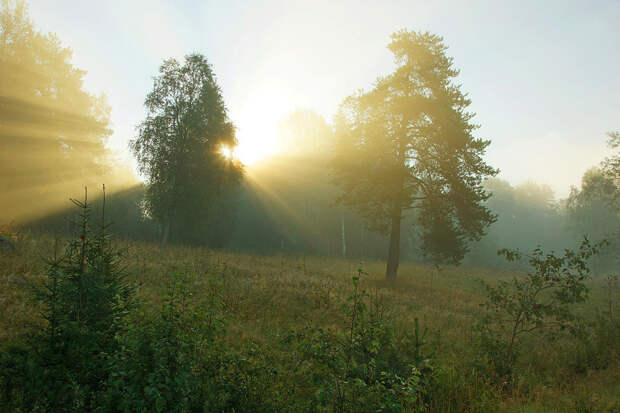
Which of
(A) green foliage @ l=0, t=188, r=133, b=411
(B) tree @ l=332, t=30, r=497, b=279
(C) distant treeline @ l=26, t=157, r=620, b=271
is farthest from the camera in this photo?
(C) distant treeline @ l=26, t=157, r=620, b=271

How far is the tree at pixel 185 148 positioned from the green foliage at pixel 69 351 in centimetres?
1820

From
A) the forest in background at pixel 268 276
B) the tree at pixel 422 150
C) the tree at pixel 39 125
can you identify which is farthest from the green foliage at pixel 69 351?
the tree at pixel 39 125

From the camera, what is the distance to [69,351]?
411 cm

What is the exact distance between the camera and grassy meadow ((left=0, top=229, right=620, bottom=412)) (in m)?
5.00

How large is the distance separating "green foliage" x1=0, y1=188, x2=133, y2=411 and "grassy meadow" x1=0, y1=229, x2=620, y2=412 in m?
0.47

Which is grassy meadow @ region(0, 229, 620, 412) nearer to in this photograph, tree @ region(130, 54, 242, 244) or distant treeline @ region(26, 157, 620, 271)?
tree @ region(130, 54, 242, 244)

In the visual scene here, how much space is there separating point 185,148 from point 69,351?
19919mm

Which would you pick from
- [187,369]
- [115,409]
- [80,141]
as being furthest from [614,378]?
[80,141]

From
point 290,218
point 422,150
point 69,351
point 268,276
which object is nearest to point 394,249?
point 422,150

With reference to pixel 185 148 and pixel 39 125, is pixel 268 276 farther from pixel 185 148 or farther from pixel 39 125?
pixel 39 125

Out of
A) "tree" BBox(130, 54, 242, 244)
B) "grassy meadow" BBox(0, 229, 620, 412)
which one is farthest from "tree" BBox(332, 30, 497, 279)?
"tree" BBox(130, 54, 242, 244)

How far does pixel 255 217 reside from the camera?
110 ft

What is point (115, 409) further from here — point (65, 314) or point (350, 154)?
point (350, 154)

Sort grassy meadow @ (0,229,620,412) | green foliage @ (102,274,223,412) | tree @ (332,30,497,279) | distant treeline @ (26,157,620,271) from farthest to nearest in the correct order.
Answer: distant treeline @ (26,157,620,271)
tree @ (332,30,497,279)
grassy meadow @ (0,229,620,412)
green foliage @ (102,274,223,412)
